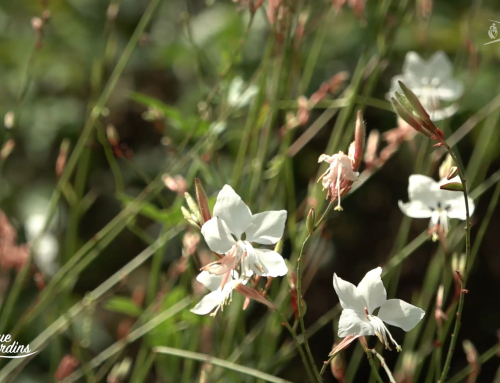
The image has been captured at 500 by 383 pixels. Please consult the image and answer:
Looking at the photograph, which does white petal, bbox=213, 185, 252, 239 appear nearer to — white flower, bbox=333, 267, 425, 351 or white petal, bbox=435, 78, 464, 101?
white flower, bbox=333, 267, 425, 351

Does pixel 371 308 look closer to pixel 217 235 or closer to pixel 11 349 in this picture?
pixel 217 235

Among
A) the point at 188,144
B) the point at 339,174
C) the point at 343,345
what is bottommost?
the point at 188,144

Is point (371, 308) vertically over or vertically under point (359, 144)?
under

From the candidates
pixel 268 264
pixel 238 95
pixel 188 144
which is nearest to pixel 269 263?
pixel 268 264

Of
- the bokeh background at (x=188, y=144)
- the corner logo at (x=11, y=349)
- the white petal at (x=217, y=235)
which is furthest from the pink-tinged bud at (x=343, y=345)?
the bokeh background at (x=188, y=144)

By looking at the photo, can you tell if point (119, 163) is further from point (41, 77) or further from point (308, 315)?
point (308, 315)

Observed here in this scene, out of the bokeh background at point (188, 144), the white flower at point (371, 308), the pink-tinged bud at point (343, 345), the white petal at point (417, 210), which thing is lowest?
the bokeh background at point (188, 144)

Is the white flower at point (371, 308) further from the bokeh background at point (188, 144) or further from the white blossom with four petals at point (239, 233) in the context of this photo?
the bokeh background at point (188, 144)
